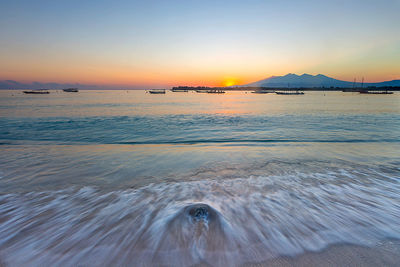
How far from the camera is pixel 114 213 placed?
325 cm

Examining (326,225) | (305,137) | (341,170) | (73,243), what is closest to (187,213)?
(73,243)

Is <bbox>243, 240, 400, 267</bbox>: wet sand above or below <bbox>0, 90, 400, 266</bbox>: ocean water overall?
above

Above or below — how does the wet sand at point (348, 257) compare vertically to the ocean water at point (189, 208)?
above

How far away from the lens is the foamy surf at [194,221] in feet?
7.60

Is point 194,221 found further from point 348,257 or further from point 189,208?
point 348,257

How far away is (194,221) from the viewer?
2.87m

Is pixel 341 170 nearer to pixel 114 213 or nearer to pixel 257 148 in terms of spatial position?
pixel 257 148

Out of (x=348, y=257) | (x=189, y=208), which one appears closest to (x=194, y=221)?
(x=189, y=208)

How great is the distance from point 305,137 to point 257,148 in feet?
14.8

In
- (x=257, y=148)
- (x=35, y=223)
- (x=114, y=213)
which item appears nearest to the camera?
(x=35, y=223)

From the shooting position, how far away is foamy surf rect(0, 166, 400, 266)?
7.60ft

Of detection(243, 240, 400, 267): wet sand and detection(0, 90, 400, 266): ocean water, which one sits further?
detection(0, 90, 400, 266): ocean water

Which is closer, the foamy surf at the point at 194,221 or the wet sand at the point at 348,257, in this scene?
the wet sand at the point at 348,257

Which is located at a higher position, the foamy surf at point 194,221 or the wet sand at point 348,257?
the wet sand at point 348,257
